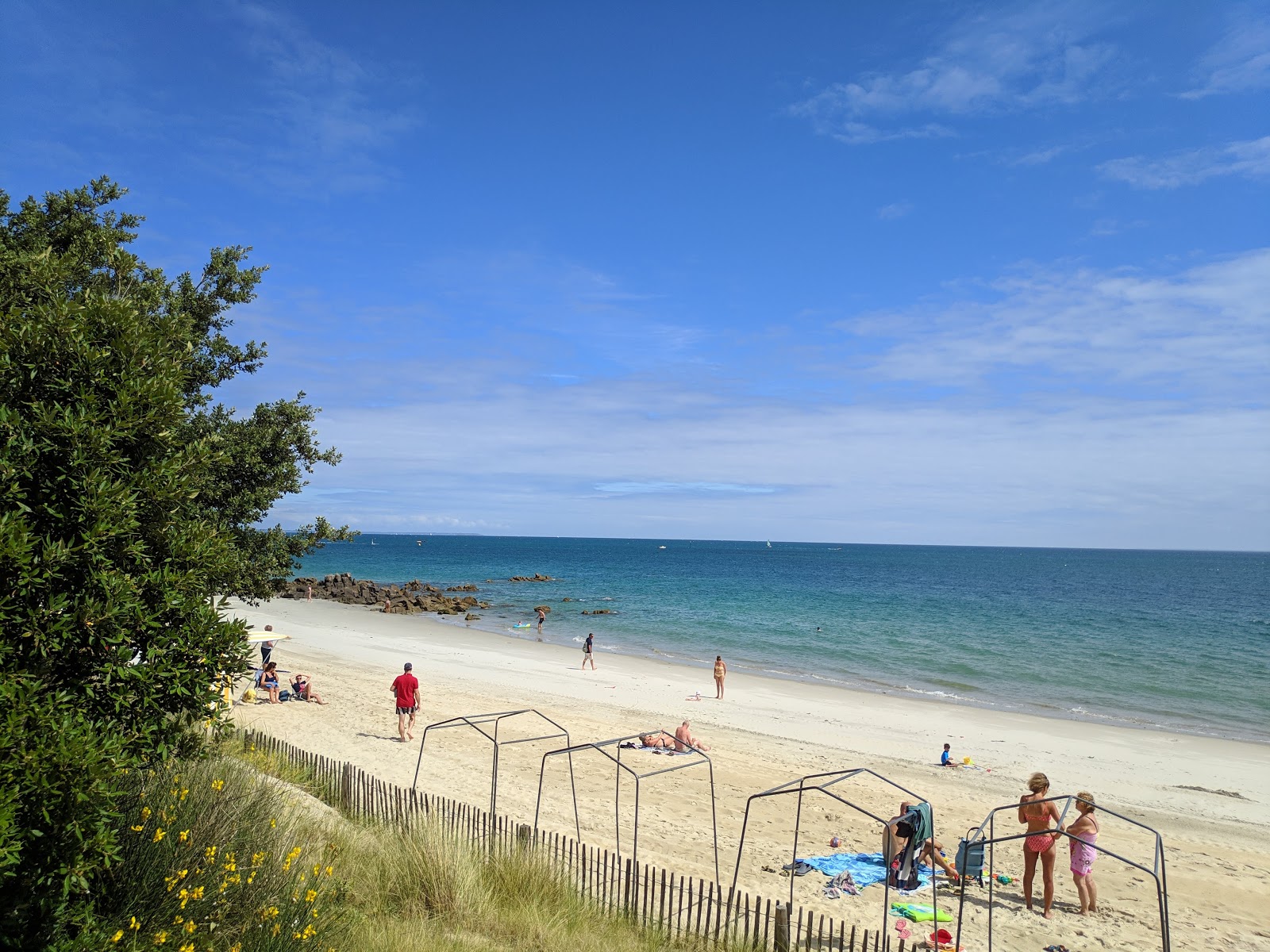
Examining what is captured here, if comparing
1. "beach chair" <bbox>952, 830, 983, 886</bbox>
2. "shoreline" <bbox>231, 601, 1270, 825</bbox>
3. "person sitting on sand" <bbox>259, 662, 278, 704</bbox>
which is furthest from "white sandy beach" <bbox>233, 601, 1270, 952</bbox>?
"person sitting on sand" <bbox>259, 662, 278, 704</bbox>

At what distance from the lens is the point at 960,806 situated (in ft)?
51.4

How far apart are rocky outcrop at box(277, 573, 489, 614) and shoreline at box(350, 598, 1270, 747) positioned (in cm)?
1690

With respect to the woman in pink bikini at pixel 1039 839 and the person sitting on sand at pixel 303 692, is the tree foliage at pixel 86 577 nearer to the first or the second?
the woman in pink bikini at pixel 1039 839

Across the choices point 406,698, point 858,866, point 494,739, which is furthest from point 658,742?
point 494,739

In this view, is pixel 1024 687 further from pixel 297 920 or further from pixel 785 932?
pixel 297 920

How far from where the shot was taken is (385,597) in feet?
207

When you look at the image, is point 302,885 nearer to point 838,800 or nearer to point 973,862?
point 838,800

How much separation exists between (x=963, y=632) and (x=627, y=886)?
4515 cm

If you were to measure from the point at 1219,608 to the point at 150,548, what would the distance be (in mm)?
86663

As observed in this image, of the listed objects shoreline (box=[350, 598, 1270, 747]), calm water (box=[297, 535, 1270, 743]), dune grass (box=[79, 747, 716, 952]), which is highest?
dune grass (box=[79, 747, 716, 952])

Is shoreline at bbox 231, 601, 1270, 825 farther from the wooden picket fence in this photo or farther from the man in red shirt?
the wooden picket fence

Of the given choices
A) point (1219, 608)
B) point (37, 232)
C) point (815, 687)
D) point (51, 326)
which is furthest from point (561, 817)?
point (1219, 608)

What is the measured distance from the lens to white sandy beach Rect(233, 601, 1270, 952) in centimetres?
1104

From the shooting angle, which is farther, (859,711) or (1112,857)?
(859,711)
